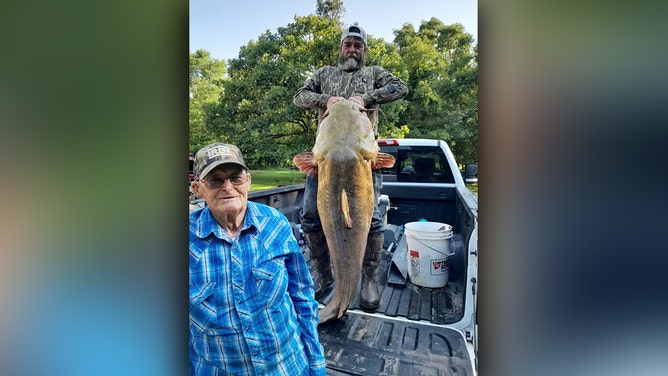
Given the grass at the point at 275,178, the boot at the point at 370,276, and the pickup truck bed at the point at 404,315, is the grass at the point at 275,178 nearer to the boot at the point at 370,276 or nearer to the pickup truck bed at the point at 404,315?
the pickup truck bed at the point at 404,315

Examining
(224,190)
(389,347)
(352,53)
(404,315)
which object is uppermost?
(352,53)

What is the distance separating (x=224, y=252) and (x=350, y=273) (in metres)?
0.65

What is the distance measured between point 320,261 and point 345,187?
417 mm

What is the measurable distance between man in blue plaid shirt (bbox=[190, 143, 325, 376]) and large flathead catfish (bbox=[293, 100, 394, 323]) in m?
0.18

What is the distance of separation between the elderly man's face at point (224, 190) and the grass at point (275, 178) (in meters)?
0.09

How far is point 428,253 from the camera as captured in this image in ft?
5.16

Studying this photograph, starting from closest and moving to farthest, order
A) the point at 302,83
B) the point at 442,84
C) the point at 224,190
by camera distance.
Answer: the point at 442,84
the point at 224,190
the point at 302,83

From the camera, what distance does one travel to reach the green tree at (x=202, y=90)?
5.44 ft

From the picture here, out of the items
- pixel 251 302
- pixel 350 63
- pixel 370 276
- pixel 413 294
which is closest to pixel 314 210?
pixel 370 276

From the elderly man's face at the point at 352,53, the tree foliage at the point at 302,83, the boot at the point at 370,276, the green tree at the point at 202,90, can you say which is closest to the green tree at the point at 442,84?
the tree foliage at the point at 302,83

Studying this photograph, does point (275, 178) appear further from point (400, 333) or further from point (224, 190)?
point (400, 333)

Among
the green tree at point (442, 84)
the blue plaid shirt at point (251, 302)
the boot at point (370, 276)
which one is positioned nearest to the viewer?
the green tree at point (442, 84)

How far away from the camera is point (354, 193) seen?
156cm
